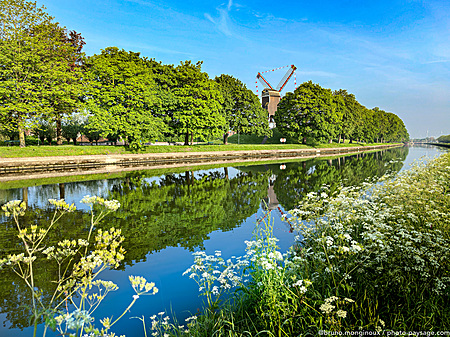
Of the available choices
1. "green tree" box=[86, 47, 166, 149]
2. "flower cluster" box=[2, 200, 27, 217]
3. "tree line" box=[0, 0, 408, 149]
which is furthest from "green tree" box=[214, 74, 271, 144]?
"flower cluster" box=[2, 200, 27, 217]

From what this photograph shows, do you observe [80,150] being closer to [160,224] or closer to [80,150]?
[80,150]

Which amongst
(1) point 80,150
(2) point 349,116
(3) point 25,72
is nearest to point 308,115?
(2) point 349,116

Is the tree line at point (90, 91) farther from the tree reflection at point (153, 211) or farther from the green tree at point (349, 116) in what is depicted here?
the green tree at point (349, 116)

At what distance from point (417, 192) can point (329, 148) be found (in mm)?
59322

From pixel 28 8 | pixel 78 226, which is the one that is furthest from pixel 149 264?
pixel 28 8

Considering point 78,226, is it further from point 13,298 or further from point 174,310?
point 174,310

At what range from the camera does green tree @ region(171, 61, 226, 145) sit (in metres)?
38.6

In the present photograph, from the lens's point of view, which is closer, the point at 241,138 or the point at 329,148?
the point at 329,148

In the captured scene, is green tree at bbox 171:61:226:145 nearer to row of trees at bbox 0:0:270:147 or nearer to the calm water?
row of trees at bbox 0:0:270:147

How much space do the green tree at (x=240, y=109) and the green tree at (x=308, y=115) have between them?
5689 millimetres

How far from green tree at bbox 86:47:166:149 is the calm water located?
14045 mm

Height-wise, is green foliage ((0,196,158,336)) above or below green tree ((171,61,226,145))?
below

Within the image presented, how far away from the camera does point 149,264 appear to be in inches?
280

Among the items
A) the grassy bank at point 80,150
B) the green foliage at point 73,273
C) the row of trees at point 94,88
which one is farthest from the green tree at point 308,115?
the green foliage at point 73,273
